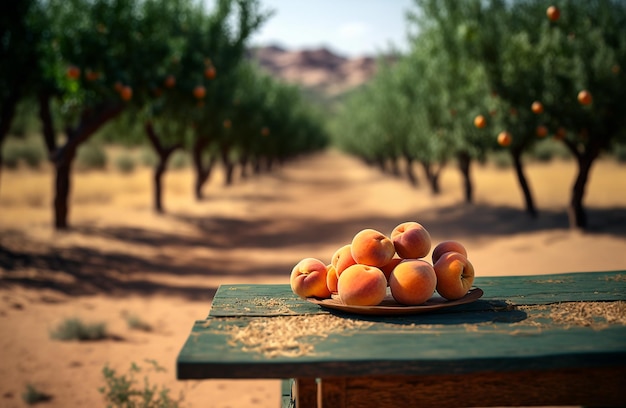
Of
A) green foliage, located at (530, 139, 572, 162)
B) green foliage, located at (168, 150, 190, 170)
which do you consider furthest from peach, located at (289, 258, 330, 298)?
green foliage, located at (168, 150, 190, 170)

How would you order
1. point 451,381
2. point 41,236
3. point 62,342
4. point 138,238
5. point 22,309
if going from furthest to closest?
1. point 138,238
2. point 41,236
3. point 22,309
4. point 62,342
5. point 451,381

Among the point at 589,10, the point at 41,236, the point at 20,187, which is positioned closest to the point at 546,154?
the point at 589,10

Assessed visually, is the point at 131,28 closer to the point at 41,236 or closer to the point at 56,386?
the point at 41,236

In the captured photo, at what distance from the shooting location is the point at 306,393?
2.05 metres

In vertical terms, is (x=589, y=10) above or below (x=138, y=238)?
above

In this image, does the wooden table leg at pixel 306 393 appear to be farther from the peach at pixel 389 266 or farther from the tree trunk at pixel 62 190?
the tree trunk at pixel 62 190

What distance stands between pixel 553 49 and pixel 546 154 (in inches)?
1242

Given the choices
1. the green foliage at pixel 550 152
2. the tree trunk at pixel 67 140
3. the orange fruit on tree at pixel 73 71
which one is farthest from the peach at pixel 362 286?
the green foliage at pixel 550 152

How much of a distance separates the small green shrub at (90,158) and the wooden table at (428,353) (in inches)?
1467

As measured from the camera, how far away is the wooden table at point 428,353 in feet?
6.02

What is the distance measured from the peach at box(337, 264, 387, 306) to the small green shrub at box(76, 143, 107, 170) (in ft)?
123

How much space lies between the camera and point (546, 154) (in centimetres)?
3978

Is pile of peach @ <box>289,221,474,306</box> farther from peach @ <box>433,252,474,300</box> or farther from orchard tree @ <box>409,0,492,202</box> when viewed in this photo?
orchard tree @ <box>409,0,492,202</box>

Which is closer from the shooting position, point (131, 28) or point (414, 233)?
point (414, 233)
